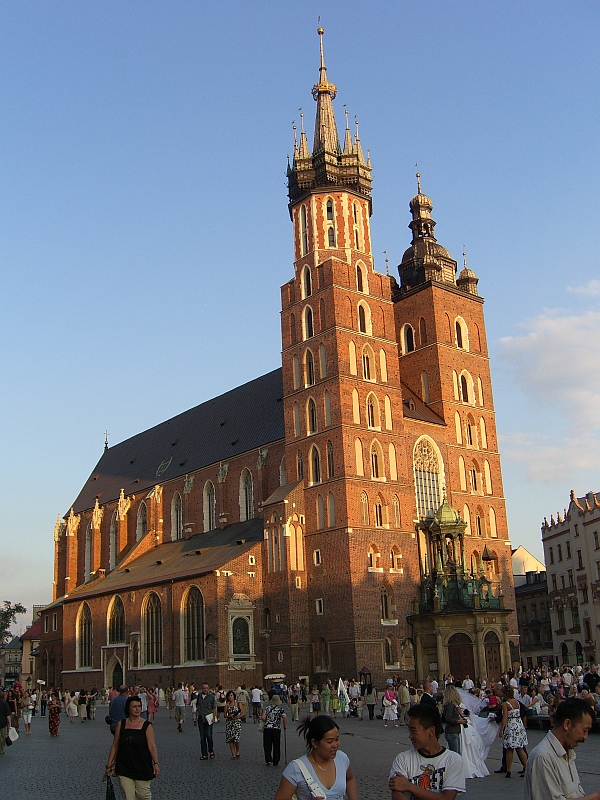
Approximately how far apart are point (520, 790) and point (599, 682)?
32.2 ft

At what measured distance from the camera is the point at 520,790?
1310 cm

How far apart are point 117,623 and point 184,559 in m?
6.32

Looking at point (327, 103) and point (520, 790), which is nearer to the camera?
point (520, 790)

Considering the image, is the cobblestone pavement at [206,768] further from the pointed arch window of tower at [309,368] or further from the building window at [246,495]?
the building window at [246,495]

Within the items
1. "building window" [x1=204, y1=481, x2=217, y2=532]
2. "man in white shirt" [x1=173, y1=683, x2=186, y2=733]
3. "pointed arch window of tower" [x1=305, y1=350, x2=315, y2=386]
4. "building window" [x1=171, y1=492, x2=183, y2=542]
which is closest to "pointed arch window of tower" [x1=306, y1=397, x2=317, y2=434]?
"pointed arch window of tower" [x1=305, y1=350, x2=315, y2=386]

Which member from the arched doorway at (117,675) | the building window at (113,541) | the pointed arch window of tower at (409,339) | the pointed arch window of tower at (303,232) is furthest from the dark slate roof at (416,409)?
the building window at (113,541)

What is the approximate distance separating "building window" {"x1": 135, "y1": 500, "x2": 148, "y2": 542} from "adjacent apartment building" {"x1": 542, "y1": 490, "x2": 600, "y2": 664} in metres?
26.7

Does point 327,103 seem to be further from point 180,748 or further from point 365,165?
point 180,748

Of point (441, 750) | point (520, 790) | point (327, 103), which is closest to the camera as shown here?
point (441, 750)

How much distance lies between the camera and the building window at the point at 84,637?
2074 inches

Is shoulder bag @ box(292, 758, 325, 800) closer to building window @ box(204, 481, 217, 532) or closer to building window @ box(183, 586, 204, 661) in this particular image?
building window @ box(183, 586, 204, 661)

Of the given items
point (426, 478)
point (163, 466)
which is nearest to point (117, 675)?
point (163, 466)

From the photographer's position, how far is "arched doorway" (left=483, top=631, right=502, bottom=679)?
39438 millimetres

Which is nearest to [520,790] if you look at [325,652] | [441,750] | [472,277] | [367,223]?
[441,750]
